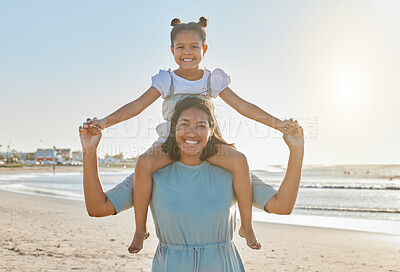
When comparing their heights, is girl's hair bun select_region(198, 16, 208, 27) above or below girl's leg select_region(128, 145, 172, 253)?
above

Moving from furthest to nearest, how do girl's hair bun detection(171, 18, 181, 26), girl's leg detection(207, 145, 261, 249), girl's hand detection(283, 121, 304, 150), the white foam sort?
the white foam, girl's hair bun detection(171, 18, 181, 26), girl's leg detection(207, 145, 261, 249), girl's hand detection(283, 121, 304, 150)

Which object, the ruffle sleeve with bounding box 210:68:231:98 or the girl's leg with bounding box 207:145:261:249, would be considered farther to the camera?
the ruffle sleeve with bounding box 210:68:231:98

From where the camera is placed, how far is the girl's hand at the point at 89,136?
7.84ft

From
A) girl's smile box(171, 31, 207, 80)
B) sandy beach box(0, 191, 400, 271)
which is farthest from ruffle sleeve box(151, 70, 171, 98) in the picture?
sandy beach box(0, 191, 400, 271)

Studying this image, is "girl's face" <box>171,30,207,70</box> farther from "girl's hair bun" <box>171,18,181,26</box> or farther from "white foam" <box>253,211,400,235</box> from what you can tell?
"white foam" <box>253,211,400,235</box>

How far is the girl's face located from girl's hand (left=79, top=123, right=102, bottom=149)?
108cm

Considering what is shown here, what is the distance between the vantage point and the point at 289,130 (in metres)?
2.47

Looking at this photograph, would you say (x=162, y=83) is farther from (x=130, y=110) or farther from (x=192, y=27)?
(x=192, y=27)

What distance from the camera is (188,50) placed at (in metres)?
3.28

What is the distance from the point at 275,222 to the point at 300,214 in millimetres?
3131

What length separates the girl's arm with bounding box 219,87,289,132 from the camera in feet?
8.60

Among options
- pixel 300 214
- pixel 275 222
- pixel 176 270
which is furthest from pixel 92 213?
pixel 300 214

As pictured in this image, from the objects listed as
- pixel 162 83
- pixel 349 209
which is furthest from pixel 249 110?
pixel 349 209

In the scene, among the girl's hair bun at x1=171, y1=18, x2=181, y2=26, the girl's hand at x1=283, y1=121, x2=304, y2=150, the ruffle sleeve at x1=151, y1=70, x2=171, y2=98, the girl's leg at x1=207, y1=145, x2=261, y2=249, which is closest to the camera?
the girl's hand at x1=283, y1=121, x2=304, y2=150
